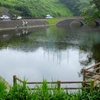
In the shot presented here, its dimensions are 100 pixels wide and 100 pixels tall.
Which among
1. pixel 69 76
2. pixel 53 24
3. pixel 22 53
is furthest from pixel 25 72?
pixel 53 24

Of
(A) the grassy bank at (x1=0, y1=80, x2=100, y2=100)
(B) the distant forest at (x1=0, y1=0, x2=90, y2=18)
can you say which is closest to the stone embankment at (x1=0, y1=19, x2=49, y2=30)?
(B) the distant forest at (x1=0, y1=0, x2=90, y2=18)

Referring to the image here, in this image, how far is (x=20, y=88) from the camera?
42.5 ft

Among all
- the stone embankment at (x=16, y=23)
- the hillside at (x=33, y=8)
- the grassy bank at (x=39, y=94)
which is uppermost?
the hillside at (x=33, y=8)

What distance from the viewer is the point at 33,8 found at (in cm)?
10906

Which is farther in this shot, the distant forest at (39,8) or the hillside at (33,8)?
Answer: the distant forest at (39,8)

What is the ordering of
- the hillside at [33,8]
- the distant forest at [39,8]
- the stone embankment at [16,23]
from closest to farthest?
the stone embankment at [16,23], the hillside at [33,8], the distant forest at [39,8]

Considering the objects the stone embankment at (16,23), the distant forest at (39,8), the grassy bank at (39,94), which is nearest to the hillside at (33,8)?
the distant forest at (39,8)

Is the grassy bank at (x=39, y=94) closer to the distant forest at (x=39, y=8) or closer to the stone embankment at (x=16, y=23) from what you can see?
the stone embankment at (x=16, y=23)

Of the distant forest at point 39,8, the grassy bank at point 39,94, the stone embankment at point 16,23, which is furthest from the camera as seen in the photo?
the distant forest at point 39,8

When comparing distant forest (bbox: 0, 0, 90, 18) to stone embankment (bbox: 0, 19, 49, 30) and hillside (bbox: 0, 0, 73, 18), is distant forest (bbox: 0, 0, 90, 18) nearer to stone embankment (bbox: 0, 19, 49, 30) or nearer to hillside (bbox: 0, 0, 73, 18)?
hillside (bbox: 0, 0, 73, 18)

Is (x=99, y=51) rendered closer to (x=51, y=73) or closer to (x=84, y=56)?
(x=84, y=56)

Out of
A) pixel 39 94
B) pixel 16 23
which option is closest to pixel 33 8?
pixel 16 23

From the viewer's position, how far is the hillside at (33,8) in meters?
96.7

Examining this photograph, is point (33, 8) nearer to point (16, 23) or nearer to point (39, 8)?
point (39, 8)
